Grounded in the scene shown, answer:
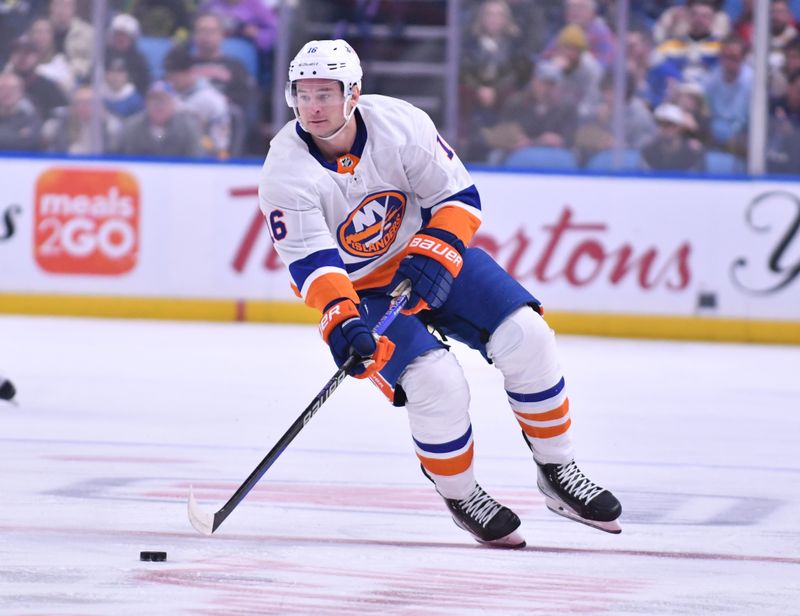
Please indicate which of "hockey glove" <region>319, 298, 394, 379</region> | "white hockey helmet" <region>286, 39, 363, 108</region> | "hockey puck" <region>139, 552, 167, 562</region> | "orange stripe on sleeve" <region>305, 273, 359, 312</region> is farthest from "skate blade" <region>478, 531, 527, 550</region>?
"white hockey helmet" <region>286, 39, 363, 108</region>

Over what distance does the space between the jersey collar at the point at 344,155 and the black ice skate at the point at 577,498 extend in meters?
0.79

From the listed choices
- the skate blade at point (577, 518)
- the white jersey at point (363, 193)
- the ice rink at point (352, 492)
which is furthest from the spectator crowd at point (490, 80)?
the skate blade at point (577, 518)

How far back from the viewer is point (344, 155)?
3502 millimetres

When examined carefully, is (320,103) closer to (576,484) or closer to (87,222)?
(576,484)

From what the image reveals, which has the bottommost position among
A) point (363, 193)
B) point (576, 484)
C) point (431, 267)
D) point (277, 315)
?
point (277, 315)

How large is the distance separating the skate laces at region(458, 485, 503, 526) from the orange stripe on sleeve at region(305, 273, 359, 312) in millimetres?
485

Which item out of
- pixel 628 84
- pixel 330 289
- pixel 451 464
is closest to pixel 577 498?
pixel 451 464

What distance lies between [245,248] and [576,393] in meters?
2.65

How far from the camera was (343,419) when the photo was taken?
5.30 meters

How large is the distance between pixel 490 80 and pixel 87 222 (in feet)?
7.03

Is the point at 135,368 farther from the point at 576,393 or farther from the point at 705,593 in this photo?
the point at 705,593

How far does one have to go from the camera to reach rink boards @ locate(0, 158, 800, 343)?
782 cm

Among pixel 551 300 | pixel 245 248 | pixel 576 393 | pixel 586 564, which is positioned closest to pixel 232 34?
pixel 245 248

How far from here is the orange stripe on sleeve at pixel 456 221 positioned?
11.6 ft
